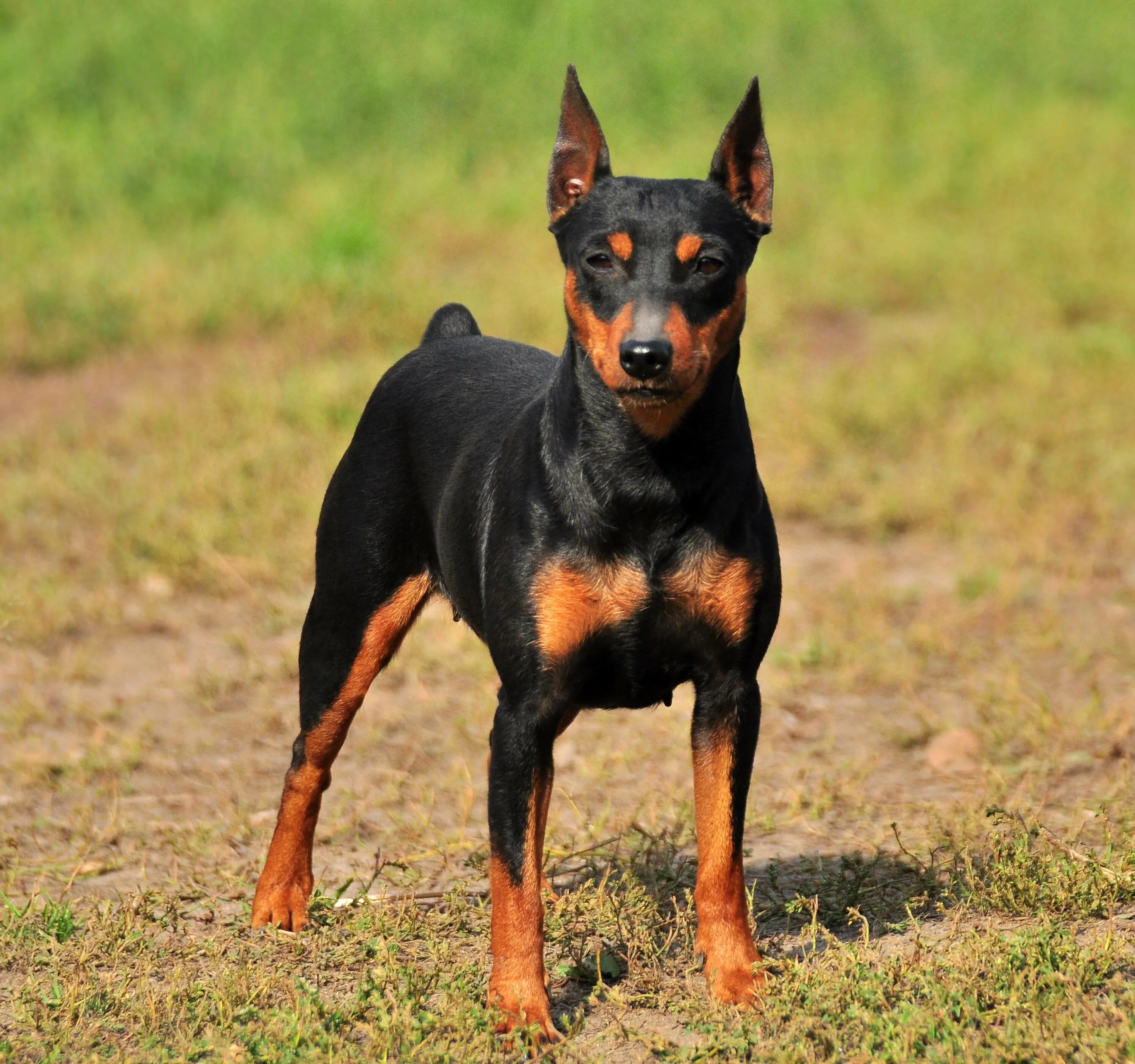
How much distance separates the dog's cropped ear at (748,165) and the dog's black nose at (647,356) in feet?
2.11

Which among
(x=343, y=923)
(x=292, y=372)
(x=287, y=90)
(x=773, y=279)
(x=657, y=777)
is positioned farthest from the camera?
(x=287, y=90)

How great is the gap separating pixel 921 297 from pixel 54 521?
6662 mm

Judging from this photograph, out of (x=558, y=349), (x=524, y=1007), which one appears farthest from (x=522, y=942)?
(x=558, y=349)

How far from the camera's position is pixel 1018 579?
7.40 metres

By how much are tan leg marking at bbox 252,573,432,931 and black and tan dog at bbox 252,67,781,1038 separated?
63cm

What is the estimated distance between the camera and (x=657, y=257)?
3.58 m

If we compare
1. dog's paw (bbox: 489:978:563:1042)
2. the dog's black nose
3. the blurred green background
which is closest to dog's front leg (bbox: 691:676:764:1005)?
dog's paw (bbox: 489:978:563:1042)

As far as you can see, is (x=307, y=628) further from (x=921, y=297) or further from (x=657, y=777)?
(x=921, y=297)

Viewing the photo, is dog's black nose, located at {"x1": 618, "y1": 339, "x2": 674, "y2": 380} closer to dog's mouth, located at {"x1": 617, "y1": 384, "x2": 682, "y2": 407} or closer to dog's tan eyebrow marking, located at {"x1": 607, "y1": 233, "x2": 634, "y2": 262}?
dog's mouth, located at {"x1": 617, "y1": 384, "x2": 682, "y2": 407}

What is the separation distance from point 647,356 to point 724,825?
1.19m

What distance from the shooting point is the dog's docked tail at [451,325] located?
→ 201 inches

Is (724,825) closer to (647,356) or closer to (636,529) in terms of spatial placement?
(636,529)

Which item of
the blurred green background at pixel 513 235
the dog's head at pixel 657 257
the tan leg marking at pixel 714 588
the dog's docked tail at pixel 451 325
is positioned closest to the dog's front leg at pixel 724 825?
the tan leg marking at pixel 714 588

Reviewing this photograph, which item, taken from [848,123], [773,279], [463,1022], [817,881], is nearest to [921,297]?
[773,279]
